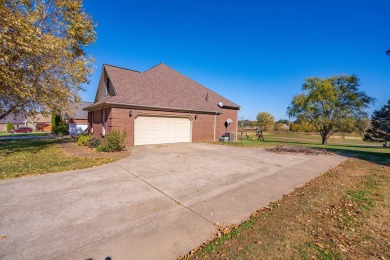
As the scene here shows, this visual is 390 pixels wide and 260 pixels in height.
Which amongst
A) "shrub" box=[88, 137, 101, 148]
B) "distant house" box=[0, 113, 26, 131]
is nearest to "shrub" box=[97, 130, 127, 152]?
"shrub" box=[88, 137, 101, 148]

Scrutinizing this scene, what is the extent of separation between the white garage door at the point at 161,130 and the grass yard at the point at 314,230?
10.9 metres

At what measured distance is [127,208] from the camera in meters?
4.10

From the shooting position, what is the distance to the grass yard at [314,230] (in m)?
2.77

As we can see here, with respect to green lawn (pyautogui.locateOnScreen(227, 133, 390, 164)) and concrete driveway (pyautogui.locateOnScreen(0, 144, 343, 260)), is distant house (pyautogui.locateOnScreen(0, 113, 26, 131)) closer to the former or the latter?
green lawn (pyautogui.locateOnScreen(227, 133, 390, 164))

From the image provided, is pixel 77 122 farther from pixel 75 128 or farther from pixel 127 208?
pixel 127 208

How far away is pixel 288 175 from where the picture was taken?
7.02 metres

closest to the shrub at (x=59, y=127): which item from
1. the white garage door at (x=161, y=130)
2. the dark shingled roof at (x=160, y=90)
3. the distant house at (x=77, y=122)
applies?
the distant house at (x=77, y=122)

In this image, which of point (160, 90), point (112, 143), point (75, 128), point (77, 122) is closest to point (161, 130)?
point (160, 90)

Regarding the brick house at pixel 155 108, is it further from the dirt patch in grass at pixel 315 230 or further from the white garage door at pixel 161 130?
the dirt patch in grass at pixel 315 230

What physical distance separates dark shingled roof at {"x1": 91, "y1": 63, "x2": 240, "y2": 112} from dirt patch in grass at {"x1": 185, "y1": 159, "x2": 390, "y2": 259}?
11.3m

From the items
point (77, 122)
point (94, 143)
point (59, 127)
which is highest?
point (77, 122)

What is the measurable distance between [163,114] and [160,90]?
2666mm

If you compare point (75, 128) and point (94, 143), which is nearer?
point (94, 143)

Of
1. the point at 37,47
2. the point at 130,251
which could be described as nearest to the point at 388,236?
the point at 130,251
